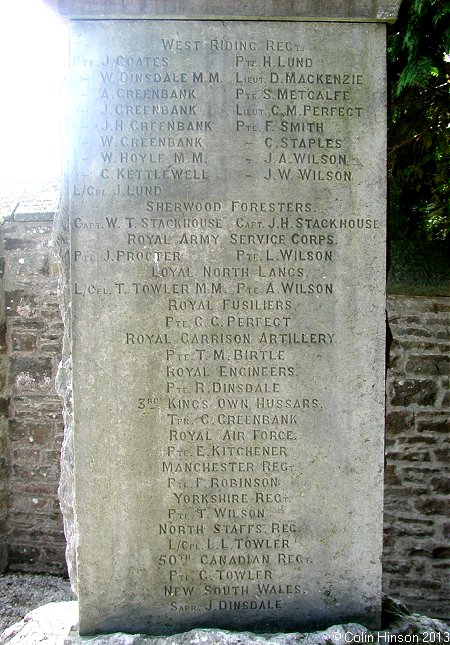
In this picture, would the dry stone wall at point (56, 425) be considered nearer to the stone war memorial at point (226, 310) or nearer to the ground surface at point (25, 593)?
the ground surface at point (25, 593)

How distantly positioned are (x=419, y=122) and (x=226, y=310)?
10.6 feet

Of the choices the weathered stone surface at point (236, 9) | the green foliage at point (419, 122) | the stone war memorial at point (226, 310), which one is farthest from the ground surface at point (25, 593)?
the weathered stone surface at point (236, 9)

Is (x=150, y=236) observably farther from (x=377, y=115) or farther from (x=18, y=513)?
(x=18, y=513)

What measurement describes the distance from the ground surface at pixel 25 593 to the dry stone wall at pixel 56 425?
161mm

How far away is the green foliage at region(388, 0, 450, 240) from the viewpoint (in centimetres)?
412

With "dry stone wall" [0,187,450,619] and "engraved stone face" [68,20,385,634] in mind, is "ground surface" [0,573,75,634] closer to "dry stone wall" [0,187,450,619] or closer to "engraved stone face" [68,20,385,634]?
"dry stone wall" [0,187,450,619]

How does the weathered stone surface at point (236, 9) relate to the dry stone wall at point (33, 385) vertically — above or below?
above

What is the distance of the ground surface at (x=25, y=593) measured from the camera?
5352mm

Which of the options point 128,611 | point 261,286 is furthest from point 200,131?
point 128,611

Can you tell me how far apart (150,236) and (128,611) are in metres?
1.58

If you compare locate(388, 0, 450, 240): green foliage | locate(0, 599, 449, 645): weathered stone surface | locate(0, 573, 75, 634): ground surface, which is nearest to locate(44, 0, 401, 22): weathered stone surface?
locate(388, 0, 450, 240): green foliage

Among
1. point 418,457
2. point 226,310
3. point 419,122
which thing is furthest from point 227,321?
point 418,457

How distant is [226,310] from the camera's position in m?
2.63

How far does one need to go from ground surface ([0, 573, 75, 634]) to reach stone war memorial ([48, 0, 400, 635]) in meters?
3.17
